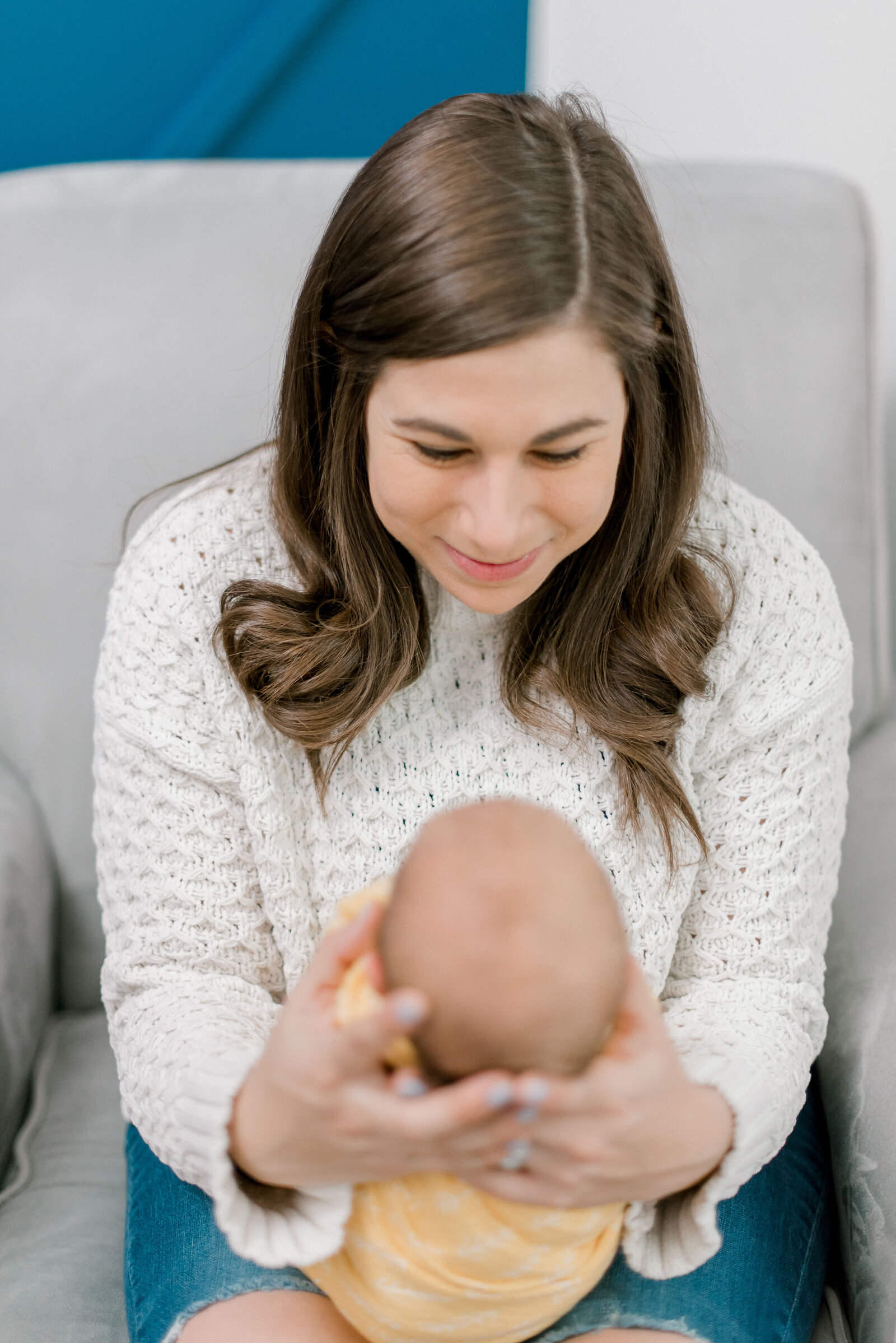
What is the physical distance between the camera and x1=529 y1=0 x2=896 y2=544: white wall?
5.05ft

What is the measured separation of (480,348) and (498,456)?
0.07 m

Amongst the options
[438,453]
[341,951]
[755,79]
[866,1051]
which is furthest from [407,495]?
[755,79]

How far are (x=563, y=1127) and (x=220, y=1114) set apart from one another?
0.26m

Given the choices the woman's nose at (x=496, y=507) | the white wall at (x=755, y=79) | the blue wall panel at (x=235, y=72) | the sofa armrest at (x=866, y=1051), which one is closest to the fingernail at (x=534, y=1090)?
the woman's nose at (x=496, y=507)

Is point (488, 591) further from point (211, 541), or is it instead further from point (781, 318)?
point (781, 318)

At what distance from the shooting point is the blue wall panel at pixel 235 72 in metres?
1.79

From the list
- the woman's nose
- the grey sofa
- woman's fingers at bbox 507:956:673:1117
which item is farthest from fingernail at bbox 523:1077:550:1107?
the grey sofa

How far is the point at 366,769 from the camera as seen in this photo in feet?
3.49

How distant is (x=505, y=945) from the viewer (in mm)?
665

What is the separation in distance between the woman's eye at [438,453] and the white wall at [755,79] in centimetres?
82

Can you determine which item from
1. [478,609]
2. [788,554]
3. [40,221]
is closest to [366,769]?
[478,609]

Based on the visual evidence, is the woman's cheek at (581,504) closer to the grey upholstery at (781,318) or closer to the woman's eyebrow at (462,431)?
the woman's eyebrow at (462,431)

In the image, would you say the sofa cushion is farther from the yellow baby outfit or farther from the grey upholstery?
the grey upholstery

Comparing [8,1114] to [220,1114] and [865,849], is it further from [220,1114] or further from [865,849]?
[865,849]
